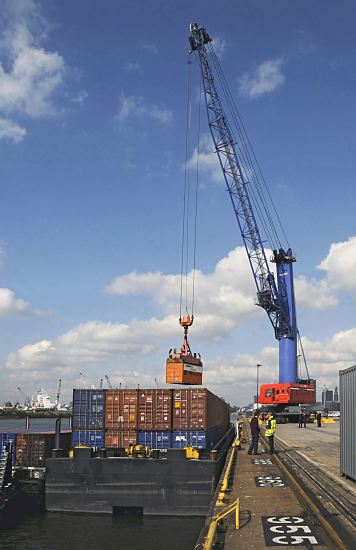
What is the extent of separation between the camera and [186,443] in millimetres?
31312

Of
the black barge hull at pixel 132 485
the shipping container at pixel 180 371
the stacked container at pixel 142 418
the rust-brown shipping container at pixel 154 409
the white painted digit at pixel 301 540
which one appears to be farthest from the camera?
the shipping container at pixel 180 371

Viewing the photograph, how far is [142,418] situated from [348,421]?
12.9 metres

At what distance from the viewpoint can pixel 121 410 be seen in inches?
1268

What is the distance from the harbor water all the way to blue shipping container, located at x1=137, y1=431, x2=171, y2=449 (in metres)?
4.16

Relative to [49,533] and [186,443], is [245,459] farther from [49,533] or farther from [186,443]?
[49,533]

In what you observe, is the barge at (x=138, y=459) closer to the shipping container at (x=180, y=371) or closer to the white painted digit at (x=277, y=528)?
the shipping container at (x=180, y=371)

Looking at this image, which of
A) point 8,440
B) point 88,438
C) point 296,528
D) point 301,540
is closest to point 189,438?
point 88,438

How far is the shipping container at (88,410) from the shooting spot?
32312mm

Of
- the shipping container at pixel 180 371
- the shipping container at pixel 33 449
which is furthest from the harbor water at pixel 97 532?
the shipping container at pixel 180 371

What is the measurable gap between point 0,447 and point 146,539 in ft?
39.6

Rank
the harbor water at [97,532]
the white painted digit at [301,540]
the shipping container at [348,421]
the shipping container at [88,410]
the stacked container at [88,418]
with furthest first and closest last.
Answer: the shipping container at [88,410], the stacked container at [88,418], the harbor water at [97,532], the shipping container at [348,421], the white painted digit at [301,540]

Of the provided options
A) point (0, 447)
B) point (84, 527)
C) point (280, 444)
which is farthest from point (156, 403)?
point (280, 444)

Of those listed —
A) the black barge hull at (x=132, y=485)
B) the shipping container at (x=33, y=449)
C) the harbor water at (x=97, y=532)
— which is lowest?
the harbor water at (x=97, y=532)

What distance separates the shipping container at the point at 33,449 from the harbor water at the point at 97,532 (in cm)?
319
